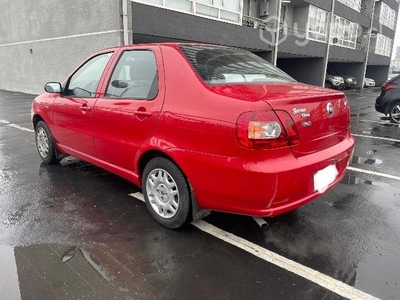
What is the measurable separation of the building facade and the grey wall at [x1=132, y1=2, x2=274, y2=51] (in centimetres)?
3

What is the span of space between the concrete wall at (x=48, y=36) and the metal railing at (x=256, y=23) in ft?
23.7

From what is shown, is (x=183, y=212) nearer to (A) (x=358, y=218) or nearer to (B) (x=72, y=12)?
(A) (x=358, y=218)

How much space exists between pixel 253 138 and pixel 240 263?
0.98 metres

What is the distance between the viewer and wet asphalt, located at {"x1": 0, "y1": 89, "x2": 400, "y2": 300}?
220cm

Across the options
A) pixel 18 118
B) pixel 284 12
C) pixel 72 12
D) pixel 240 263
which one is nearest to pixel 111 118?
pixel 240 263

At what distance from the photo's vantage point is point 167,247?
8.79 ft

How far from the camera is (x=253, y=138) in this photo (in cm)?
226

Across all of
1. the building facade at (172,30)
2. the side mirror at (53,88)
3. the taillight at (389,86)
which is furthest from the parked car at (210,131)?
the building facade at (172,30)

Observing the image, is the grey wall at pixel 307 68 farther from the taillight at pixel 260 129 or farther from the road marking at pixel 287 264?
the taillight at pixel 260 129

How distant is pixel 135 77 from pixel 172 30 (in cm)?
909

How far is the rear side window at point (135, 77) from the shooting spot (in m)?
2.98

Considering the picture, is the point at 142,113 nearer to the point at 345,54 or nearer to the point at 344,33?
the point at 345,54

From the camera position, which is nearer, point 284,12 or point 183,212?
point 183,212

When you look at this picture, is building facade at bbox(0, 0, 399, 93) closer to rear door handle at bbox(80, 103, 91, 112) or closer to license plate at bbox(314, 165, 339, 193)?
rear door handle at bbox(80, 103, 91, 112)
